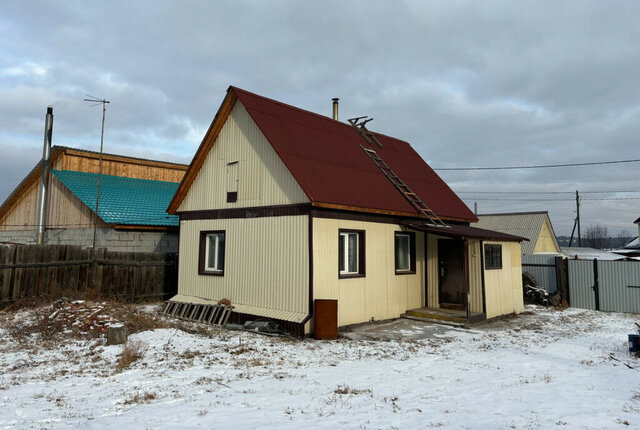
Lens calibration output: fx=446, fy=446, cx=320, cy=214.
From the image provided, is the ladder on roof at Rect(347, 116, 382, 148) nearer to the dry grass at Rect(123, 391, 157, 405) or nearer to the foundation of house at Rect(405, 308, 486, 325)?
the foundation of house at Rect(405, 308, 486, 325)

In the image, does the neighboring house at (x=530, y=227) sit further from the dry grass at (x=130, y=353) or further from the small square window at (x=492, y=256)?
the dry grass at (x=130, y=353)

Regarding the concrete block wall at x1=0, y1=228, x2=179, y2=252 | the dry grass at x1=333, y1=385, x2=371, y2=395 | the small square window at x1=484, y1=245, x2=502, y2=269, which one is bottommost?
the dry grass at x1=333, y1=385, x2=371, y2=395

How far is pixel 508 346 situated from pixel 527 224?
2961cm

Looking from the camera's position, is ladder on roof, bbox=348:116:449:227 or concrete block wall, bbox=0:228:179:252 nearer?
ladder on roof, bbox=348:116:449:227

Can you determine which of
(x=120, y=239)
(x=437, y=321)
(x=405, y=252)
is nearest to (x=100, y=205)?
(x=120, y=239)

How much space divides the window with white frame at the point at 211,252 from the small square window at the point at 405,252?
5.69 metres

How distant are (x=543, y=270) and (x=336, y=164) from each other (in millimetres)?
11256

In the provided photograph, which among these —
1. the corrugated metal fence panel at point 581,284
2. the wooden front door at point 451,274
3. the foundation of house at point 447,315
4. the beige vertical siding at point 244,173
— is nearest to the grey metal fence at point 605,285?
the corrugated metal fence panel at point 581,284

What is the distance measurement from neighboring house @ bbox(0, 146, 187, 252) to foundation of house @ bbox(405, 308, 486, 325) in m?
10.8

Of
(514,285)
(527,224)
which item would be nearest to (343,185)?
(514,285)

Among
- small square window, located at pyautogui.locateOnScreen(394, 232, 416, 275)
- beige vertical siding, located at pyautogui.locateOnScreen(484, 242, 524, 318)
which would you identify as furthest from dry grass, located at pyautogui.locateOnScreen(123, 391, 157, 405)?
beige vertical siding, located at pyautogui.locateOnScreen(484, 242, 524, 318)

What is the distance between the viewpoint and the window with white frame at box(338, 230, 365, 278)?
12656 mm

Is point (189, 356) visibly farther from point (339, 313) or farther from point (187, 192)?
point (187, 192)

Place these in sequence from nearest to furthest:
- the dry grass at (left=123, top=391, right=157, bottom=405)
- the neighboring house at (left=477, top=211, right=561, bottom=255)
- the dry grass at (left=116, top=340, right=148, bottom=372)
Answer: the dry grass at (left=123, top=391, right=157, bottom=405), the dry grass at (left=116, top=340, right=148, bottom=372), the neighboring house at (left=477, top=211, right=561, bottom=255)
